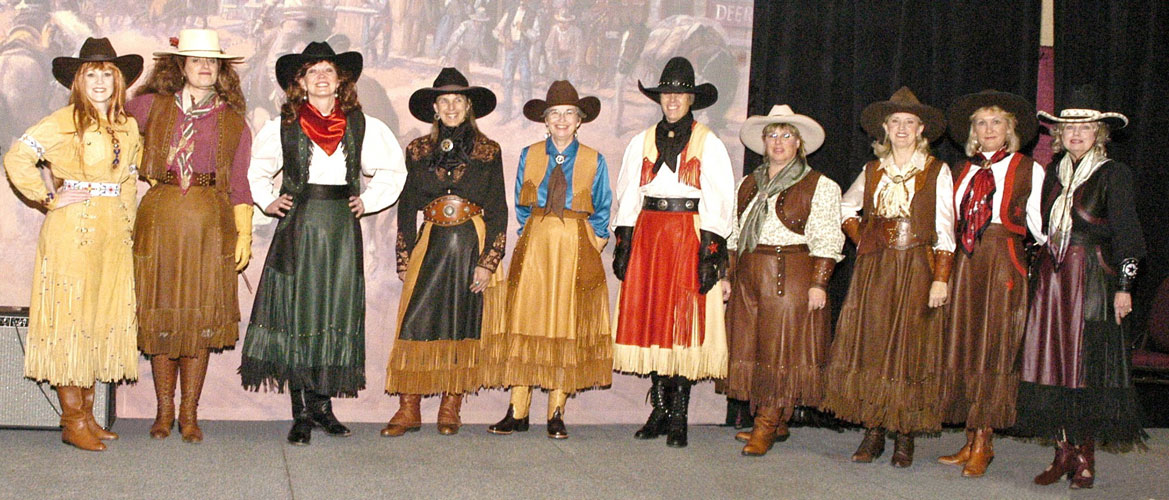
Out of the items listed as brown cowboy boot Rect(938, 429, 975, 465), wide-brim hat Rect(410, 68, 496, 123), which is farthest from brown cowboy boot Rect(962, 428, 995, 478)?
wide-brim hat Rect(410, 68, 496, 123)

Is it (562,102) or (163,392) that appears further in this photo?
(562,102)

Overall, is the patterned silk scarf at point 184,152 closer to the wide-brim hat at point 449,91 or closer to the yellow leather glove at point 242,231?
the yellow leather glove at point 242,231

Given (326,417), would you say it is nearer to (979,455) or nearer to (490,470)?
(490,470)

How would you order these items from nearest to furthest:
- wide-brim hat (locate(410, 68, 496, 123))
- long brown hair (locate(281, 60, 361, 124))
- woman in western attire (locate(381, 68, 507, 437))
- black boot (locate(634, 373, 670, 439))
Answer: long brown hair (locate(281, 60, 361, 124)) → woman in western attire (locate(381, 68, 507, 437)) → wide-brim hat (locate(410, 68, 496, 123)) → black boot (locate(634, 373, 670, 439))

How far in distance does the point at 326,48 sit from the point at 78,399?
1.85 meters

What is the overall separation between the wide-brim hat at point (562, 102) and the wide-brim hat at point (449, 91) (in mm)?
194

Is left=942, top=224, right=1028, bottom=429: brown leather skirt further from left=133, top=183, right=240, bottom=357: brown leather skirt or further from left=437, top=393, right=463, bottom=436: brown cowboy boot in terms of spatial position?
left=133, top=183, right=240, bottom=357: brown leather skirt

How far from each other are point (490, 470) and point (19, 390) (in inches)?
83.3

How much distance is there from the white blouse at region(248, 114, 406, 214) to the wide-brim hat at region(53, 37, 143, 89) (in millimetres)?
598

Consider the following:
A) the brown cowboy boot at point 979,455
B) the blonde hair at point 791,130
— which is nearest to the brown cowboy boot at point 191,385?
the blonde hair at point 791,130

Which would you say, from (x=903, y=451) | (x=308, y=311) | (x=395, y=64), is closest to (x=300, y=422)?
(x=308, y=311)

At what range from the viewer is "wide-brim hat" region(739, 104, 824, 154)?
4.96 metres

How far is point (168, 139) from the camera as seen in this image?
4.57m

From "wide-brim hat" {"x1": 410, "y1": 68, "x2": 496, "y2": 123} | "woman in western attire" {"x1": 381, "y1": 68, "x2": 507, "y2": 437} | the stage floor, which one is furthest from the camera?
"wide-brim hat" {"x1": 410, "y1": 68, "x2": 496, "y2": 123}
